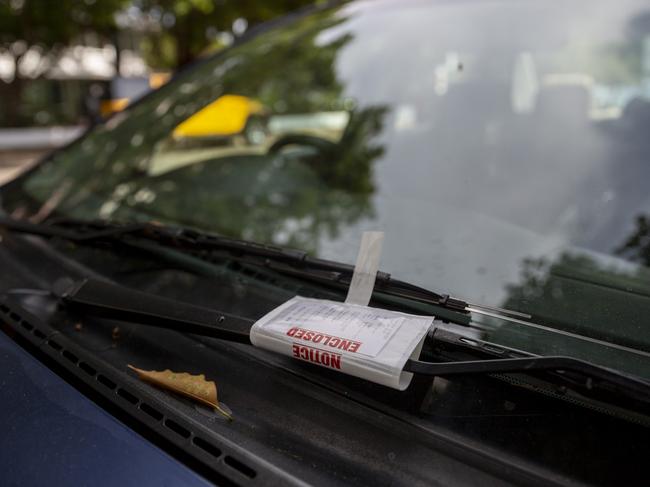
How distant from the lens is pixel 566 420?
0.99 m

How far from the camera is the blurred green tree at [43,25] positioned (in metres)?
12.9

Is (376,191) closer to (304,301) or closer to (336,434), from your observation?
(304,301)

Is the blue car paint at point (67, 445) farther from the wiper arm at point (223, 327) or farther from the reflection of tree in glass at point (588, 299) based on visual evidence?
the reflection of tree in glass at point (588, 299)

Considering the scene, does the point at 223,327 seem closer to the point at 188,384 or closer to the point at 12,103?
the point at 188,384

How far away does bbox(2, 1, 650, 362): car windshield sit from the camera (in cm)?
178

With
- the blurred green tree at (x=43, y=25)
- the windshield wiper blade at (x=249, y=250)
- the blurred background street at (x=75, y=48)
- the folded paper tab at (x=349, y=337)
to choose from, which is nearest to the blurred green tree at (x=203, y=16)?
the blurred background street at (x=75, y=48)

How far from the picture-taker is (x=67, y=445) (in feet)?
3.14

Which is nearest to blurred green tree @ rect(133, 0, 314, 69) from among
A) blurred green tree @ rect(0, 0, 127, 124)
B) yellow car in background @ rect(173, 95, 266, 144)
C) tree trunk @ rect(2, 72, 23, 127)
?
blurred green tree @ rect(0, 0, 127, 124)

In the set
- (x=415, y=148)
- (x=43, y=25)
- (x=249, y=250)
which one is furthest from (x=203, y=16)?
(x=249, y=250)

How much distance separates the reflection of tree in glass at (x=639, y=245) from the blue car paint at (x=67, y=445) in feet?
4.38

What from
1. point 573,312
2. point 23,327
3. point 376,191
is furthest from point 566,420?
point 376,191

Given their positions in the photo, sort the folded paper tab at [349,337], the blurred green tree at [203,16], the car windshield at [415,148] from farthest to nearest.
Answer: the blurred green tree at [203,16], the car windshield at [415,148], the folded paper tab at [349,337]

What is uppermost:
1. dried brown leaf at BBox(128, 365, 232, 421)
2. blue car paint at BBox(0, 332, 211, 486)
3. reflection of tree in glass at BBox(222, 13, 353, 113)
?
reflection of tree in glass at BBox(222, 13, 353, 113)

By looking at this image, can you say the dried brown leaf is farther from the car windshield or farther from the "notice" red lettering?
the car windshield
